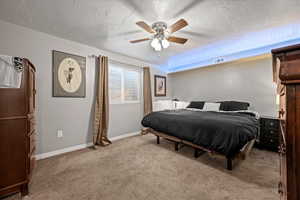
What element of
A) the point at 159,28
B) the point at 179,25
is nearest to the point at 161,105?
the point at 159,28

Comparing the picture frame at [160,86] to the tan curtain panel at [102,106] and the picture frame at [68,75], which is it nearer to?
the tan curtain panel at [102,106]

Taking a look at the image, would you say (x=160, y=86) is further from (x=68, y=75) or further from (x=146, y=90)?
(x=68, y=75)

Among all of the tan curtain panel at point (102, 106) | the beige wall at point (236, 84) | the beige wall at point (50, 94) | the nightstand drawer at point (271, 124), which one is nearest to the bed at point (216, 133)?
the nightstand drawer at point (271, 124)

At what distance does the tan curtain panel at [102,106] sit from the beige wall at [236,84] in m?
2.86

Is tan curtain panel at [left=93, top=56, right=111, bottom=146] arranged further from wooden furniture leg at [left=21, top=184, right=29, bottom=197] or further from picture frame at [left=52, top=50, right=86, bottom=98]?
wooden furniture leg at [left=21, top=184, right=29, bottom=197]

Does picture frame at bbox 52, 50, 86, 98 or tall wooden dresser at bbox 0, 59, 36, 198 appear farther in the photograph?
picture frame at bbox 52, 50, 86, 98

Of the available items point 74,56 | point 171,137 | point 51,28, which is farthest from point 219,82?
point 51,28

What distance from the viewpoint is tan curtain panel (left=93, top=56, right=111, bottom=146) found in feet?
9.69

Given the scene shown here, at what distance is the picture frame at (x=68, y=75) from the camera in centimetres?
251

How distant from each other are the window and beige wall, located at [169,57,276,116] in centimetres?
184

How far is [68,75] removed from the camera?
2666 mm

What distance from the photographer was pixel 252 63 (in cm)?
323

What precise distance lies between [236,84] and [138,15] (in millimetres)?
3140

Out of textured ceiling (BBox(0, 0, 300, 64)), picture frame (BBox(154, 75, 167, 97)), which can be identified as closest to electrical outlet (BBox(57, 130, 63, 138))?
textured ceiling (BBox(0, 0, 300, 64))
